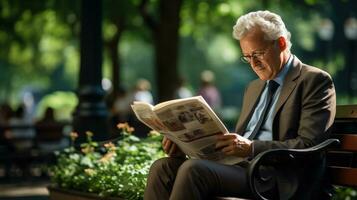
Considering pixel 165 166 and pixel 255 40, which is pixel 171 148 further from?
pixel 255 40

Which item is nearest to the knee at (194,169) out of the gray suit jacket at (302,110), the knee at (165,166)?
the gray suit jacket at (302,110)

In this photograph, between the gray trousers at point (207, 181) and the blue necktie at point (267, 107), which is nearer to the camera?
the gray trousers at point (207, 181)

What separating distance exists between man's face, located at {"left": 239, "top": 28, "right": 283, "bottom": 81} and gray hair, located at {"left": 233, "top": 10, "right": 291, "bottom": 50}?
0.03m

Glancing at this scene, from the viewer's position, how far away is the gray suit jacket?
4918 mm

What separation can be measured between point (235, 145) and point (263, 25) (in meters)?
0.74

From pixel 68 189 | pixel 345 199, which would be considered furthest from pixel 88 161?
pixel 345 199

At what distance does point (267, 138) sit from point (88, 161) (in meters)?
2.76

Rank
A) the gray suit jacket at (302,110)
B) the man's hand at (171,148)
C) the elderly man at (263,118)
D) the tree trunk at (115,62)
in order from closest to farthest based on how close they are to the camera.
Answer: the elderly man at (263,118), the gray suit jacket at (302,110), the man's hand at (171,148), the tree trunk at (115,62)

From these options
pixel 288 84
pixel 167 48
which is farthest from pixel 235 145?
pixel 167 48

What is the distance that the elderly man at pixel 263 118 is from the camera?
4.82 metres

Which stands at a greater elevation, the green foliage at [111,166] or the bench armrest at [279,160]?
the bench armrest at [279,160]

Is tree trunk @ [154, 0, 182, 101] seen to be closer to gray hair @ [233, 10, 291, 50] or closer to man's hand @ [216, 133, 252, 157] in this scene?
gray hair @ [233, 10, 291, 50]

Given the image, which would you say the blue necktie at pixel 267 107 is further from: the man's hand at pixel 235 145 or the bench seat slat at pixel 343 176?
the bench seat slat at pixel 343 176

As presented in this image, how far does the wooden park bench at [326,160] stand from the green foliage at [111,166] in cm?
146
